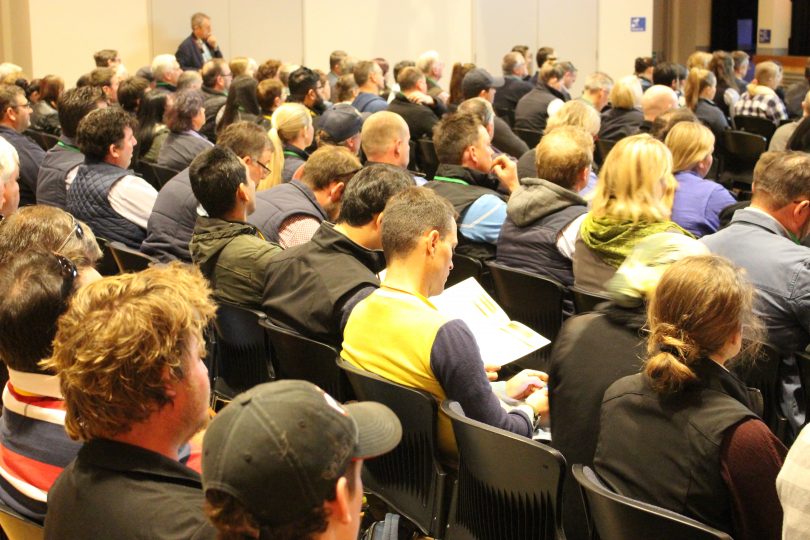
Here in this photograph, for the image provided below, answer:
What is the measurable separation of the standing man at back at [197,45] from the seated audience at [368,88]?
468 centimetres

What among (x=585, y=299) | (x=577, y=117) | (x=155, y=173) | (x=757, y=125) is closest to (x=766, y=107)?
(x=757, y=125)

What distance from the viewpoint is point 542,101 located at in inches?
388

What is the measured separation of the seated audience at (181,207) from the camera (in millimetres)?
4785

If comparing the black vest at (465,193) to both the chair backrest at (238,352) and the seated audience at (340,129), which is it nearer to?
the seated audience at (340,129)

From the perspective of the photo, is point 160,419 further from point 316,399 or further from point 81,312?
point 316,399

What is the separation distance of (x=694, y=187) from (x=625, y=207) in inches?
52.0

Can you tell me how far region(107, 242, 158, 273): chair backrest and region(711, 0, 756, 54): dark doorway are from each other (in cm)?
1723

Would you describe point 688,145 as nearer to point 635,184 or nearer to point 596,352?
point 635,184

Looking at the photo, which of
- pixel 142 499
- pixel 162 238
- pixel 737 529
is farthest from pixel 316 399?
pixel 162 238

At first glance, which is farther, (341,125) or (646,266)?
(341,125)

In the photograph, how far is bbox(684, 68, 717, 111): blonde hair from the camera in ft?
29.5

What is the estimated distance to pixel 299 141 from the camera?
607cm

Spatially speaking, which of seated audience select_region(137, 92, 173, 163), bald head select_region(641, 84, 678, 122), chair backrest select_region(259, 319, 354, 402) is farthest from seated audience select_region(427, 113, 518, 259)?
seated audience select_region(137, 92, 173, 163)

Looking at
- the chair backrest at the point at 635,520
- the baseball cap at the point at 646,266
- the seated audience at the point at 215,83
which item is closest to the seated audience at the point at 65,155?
the seated audience at the point at 215,83
